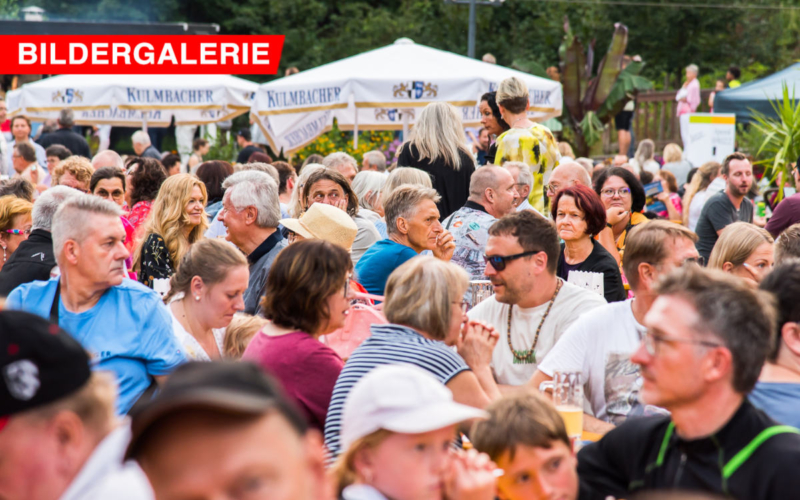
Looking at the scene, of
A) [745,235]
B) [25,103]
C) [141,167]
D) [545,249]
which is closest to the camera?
[545,249]

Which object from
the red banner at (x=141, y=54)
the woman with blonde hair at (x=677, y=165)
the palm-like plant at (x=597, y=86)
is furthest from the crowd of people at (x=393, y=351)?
the palm-like plant at (x=597, y=86)

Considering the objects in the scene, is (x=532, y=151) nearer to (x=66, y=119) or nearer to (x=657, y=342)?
(x=657, y=342)

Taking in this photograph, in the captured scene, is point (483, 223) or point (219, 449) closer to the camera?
point (219, 449)

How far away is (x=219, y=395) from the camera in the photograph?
129cm

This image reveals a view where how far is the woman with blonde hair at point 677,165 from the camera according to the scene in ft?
47.6

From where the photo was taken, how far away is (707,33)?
2805 cm

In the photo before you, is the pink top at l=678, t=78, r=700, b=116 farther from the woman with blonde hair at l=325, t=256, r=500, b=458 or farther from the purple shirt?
the woman with blonde hair at l=325, t=256, r=500, b=458

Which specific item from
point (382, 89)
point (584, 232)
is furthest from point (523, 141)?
point (382, 89)

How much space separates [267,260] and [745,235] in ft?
9.02

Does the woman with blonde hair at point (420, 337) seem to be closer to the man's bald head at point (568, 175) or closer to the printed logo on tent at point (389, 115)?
the man's bald head at point (568, 175)

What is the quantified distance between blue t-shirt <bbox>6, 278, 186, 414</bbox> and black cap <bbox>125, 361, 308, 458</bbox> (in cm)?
239

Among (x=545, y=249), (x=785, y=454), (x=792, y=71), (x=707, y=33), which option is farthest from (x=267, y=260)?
(x=707, y=33)

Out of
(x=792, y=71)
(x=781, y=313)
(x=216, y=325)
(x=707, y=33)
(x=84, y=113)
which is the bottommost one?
(x=216, y=325)

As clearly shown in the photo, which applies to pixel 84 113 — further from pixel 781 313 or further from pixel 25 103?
pixel 781 313
